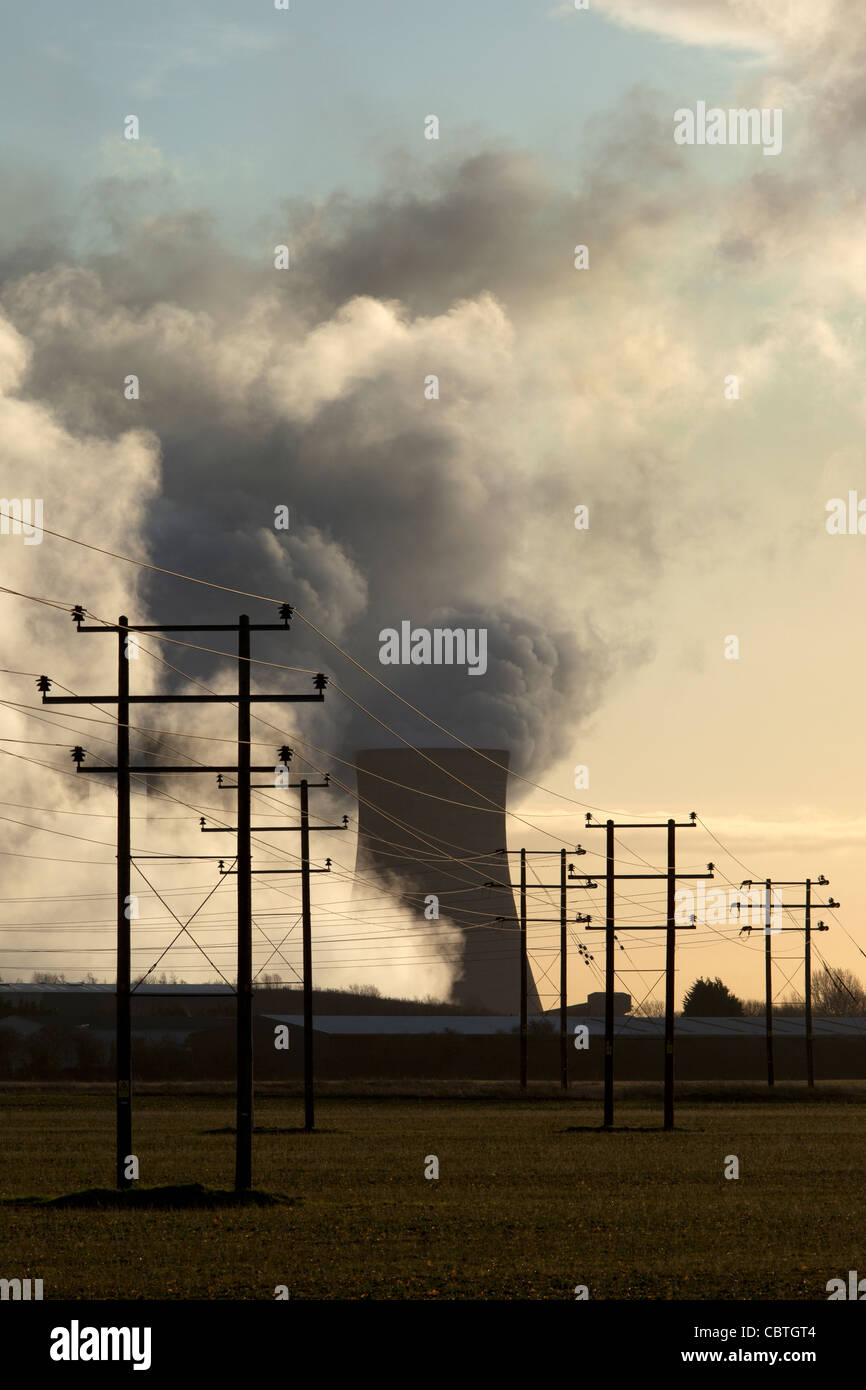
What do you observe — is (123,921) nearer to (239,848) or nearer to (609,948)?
(239,848)

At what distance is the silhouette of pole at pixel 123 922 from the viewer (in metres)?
31.8

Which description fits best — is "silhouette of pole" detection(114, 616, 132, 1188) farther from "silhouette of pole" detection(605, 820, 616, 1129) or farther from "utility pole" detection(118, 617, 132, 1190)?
"silhouette of pole" detection(605, 820, 616, 1129)

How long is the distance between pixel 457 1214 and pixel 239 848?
7.58 meters

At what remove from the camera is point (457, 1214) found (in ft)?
91.4

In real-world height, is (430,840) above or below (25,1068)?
above

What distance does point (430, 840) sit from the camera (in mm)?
103188

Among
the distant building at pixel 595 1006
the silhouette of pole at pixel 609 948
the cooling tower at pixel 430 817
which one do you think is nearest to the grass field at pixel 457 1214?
the silhouette of pole at pixel 609 948

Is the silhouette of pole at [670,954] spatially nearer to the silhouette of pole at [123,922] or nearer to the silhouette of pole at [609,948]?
the silhouette of pole at [609,948]
